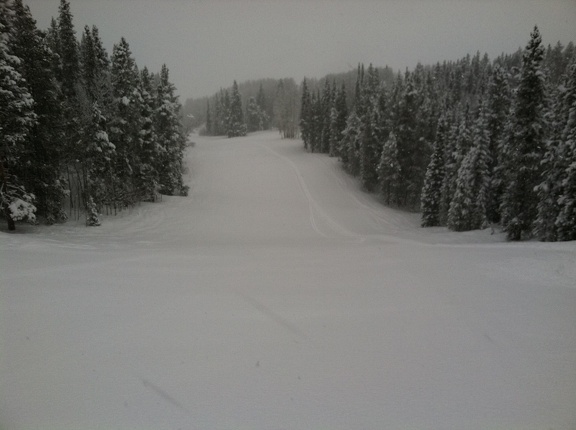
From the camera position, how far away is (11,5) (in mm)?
6637

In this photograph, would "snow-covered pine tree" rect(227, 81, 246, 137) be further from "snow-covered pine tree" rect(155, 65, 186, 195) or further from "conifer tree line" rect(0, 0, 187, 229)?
"snow-covered pine tree" rect(155, 65, 186, 195)

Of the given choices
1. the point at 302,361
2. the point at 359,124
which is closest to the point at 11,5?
the point at 302,361


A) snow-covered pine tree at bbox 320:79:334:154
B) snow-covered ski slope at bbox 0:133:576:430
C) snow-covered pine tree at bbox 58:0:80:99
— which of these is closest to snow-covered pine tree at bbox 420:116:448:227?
snow-covered ski slope at bbox 0:133:576:430

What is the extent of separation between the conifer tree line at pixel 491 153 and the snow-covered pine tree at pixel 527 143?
0.06 meters

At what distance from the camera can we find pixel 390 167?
141ft

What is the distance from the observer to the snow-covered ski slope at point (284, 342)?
3506 millimetres

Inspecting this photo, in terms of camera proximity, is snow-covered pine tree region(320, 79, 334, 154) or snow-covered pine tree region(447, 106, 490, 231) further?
snow-covered pine tree region(320, 79, 334, 154)

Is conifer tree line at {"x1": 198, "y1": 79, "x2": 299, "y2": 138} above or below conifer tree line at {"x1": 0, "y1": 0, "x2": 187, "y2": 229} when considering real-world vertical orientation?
above

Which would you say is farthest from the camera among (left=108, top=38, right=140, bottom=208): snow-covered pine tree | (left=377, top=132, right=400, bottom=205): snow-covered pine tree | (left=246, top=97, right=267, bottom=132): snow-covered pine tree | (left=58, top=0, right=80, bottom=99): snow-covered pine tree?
(left=246, top=97, right=267, bottom=132): snow-covered pine tree

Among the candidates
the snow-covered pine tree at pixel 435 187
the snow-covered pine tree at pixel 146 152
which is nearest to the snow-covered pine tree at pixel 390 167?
the snow-covered pine tree at pixel 435 187

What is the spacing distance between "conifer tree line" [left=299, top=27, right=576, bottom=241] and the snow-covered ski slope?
13.7m

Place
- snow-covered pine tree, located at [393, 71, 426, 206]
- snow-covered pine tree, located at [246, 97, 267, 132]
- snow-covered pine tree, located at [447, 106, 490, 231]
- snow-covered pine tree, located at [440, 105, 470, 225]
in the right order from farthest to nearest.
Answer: snow-covered pine tree, located at [246, 97, 267, 132] < snow-covered pine tree, located at [393, 71, 426, 206] < snow-covered pine tree, located at [440, 105, 470, 225] < snow-covered pine tree, located at [447, 106, 490, 231]

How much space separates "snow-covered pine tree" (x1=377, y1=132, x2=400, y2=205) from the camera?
4294cm

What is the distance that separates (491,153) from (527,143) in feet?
25.6
